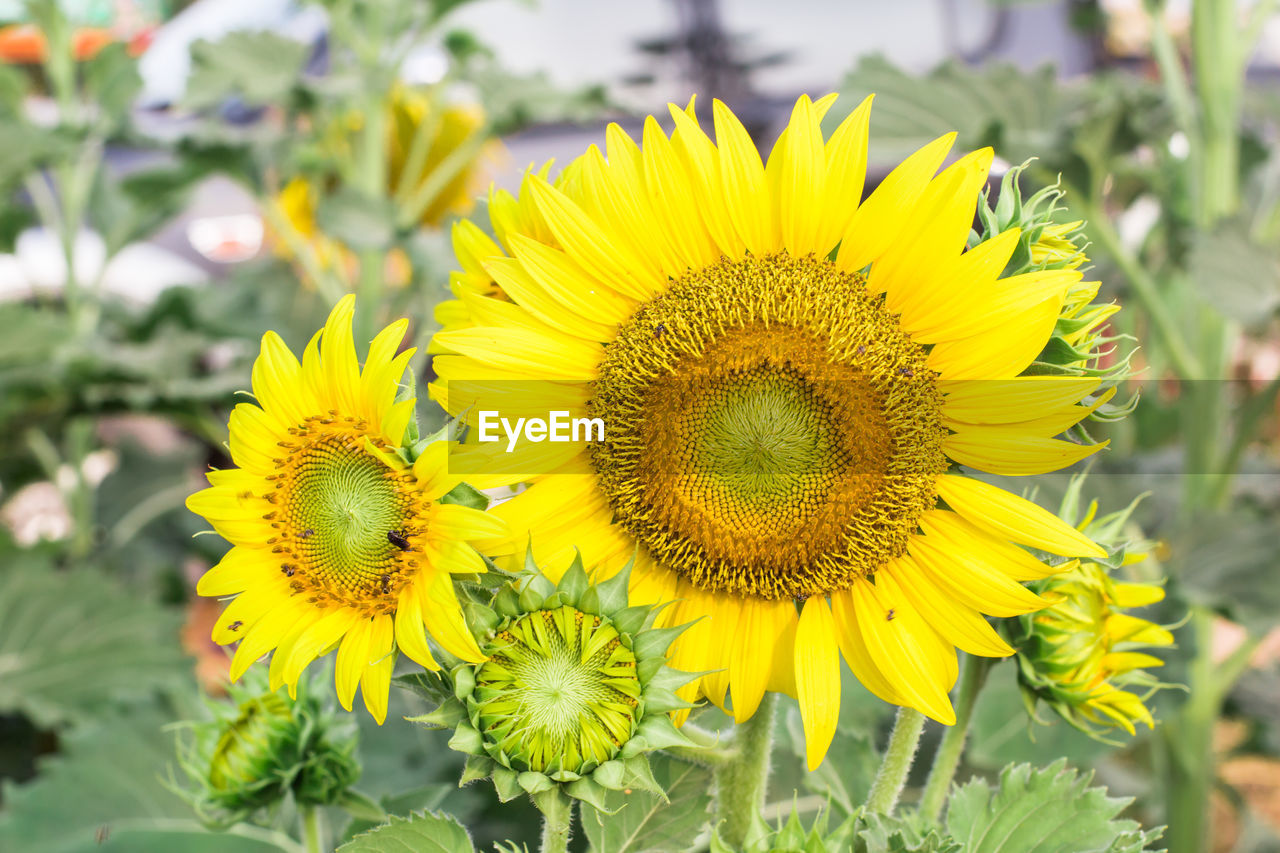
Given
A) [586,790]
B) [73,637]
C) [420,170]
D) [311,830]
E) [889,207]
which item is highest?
[420,170]

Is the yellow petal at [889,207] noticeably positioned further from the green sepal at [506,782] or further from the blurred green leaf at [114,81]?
the blurred green leaf at [114,81]

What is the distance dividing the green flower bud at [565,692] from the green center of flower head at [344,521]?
42 millimetres

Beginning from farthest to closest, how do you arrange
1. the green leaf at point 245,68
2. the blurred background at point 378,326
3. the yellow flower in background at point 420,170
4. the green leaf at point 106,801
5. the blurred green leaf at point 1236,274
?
the yellow flower in background at point 420,170, the green leaf at point 245,68, the blurred green leaf at point 1236,274, the blurred background at point 378,326, the green leaf at point 106,801

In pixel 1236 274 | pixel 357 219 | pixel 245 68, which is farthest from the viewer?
pixel 245 68

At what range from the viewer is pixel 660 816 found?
17.7 inches

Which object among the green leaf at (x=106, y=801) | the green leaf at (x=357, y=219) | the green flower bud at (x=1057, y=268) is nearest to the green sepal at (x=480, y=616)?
the green flower bud at (x=1057, y=268)

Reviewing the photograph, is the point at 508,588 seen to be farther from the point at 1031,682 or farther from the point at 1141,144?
the point at 1141,144

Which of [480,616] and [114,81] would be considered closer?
[480,616]

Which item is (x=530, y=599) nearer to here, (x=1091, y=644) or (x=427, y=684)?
(x=427, y=684)

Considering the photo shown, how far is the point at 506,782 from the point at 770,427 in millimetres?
163

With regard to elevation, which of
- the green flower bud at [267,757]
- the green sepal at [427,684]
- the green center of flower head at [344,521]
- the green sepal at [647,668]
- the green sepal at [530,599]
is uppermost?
the green center of flower head at [344,521]

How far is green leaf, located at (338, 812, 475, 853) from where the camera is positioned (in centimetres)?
41

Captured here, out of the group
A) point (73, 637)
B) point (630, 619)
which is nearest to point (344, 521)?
point (630, 619)

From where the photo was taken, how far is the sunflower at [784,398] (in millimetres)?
383
